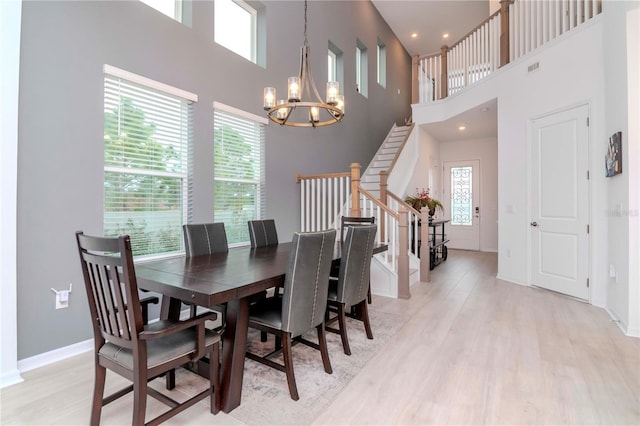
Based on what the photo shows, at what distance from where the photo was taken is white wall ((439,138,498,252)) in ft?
26.6

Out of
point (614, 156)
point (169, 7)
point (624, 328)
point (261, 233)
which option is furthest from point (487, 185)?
point (169, 7)

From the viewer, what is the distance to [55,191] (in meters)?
2.45

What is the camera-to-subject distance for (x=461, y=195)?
8625 mm

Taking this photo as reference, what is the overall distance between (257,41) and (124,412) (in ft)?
14.5

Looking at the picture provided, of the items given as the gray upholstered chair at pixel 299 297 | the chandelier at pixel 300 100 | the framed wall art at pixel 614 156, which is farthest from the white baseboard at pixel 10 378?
the framed wall art at pixel 614 156

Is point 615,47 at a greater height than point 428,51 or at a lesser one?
lesser

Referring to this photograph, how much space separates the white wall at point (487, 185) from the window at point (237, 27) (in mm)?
6132

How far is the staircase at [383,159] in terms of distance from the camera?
20.8 ft

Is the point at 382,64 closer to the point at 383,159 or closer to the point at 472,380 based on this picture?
the point at 383,159

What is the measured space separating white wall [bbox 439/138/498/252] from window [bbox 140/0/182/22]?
7.21 m

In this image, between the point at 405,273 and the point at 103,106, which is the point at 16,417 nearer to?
the point at 103,106

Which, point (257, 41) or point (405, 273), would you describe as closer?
point (405, 273)

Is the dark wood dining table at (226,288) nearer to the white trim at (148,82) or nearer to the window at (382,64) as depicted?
the white trim at (148,82)

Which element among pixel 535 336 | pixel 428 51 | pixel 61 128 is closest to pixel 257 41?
pixel 61 128
